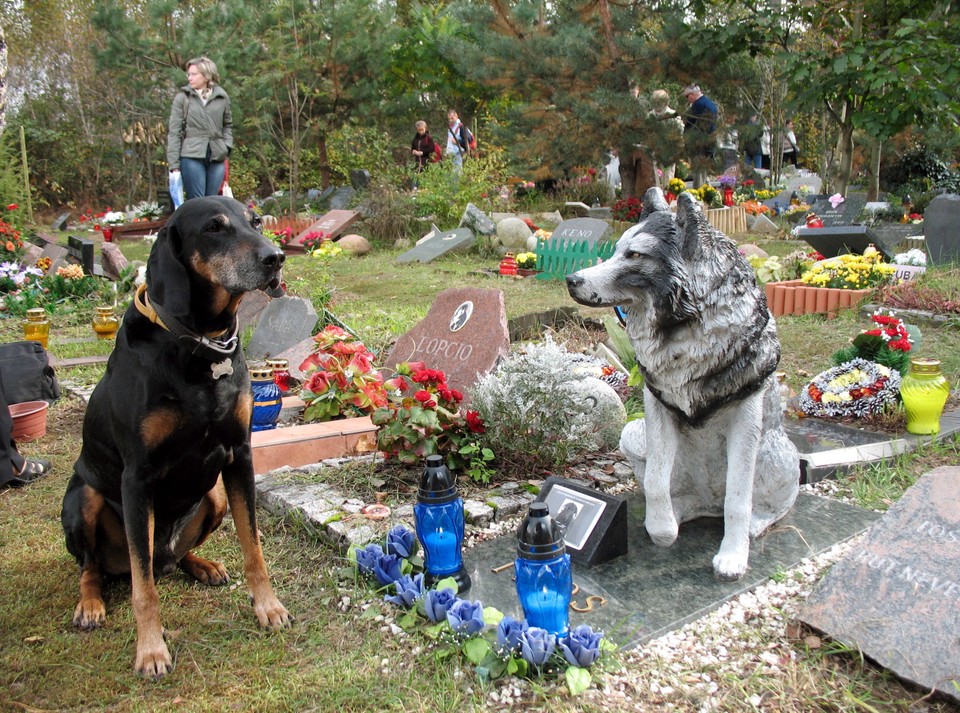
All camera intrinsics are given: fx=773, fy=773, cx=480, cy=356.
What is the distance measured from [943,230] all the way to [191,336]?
8.96m

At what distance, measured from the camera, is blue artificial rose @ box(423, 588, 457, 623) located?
8.71ft

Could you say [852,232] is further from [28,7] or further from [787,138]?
[28,7]

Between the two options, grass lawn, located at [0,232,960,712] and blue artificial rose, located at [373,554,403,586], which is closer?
grass lawn, located at [0,232,960,712]

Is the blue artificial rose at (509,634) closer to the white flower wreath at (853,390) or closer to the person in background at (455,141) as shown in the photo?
the white flower wreath at (853,390)

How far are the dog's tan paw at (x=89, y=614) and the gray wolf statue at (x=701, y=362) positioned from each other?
83.1 inches

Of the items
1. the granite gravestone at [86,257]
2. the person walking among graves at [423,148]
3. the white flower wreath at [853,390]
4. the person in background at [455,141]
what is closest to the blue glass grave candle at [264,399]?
the white flower wreath at [853,390]

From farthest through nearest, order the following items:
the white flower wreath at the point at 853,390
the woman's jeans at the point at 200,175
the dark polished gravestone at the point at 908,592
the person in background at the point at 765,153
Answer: the person in background at the point at 765,153, the woman's jeans at the point at 200,175, the white flower wreath at the point at 853,390, the dark polished gravestone at the point at 908,592

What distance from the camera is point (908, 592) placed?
2.45m

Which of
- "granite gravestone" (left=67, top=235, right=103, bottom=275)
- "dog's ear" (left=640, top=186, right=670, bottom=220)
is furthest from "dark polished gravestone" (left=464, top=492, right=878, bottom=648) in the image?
"granite gravestone" (left=67, top=235, right=103, bottom=275)

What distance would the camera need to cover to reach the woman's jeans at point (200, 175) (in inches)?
372

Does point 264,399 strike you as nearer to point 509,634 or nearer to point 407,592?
point 407,592

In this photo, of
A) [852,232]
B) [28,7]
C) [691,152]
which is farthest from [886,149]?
[28,7]

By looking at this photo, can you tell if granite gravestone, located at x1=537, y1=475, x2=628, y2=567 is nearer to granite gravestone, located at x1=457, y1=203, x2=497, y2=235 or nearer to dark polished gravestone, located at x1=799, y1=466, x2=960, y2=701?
dark polished gravestone, located at x1=799, y1=466, x2=960, y2=701

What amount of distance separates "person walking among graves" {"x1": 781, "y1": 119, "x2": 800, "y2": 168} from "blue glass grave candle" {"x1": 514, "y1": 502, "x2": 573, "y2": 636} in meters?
23.3
